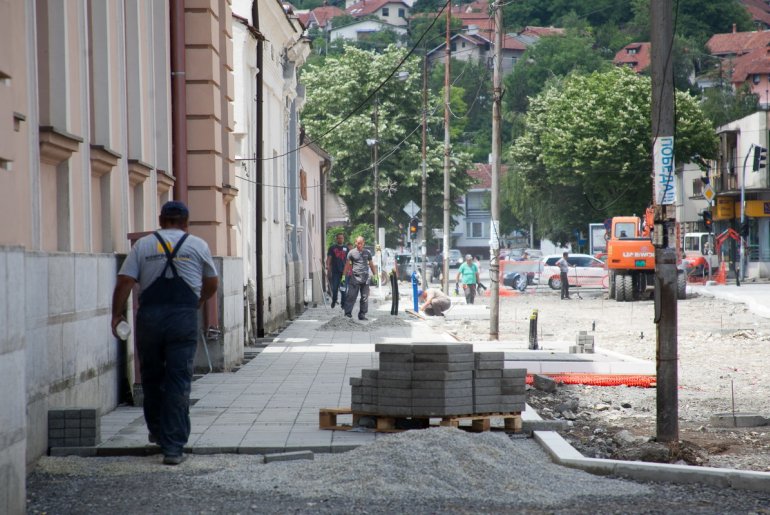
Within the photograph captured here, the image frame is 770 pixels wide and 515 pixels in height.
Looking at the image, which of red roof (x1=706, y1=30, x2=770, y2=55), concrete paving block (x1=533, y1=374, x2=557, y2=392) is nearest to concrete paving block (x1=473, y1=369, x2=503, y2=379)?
concrete paving block (x1=533, y1=374, x2=557, y2=392)

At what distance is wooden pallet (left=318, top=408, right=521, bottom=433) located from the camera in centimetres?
956

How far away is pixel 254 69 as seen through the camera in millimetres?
24688

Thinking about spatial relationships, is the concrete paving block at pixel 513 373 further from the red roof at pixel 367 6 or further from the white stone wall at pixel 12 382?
the red roof at pixel 367 6

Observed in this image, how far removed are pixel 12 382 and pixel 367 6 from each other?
16119 cm

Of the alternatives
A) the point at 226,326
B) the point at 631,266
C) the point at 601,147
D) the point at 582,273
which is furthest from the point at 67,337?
the point at 601,147

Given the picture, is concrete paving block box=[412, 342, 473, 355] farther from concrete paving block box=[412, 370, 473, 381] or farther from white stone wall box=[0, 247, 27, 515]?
white stone wall box=[0, 247, 27, 515]

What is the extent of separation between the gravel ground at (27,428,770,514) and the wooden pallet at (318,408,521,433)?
1227 mm

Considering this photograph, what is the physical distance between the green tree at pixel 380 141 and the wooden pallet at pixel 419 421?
5521 centimetres

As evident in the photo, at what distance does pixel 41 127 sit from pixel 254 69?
15657 millimetres

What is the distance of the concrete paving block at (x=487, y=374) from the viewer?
9.68 meters

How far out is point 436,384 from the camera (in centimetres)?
947

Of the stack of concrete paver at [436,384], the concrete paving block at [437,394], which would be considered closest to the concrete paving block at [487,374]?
the stack of concrete paver at [436,384]

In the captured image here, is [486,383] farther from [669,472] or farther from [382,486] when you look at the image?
[382,486]

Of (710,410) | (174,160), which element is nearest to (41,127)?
(174,160)
